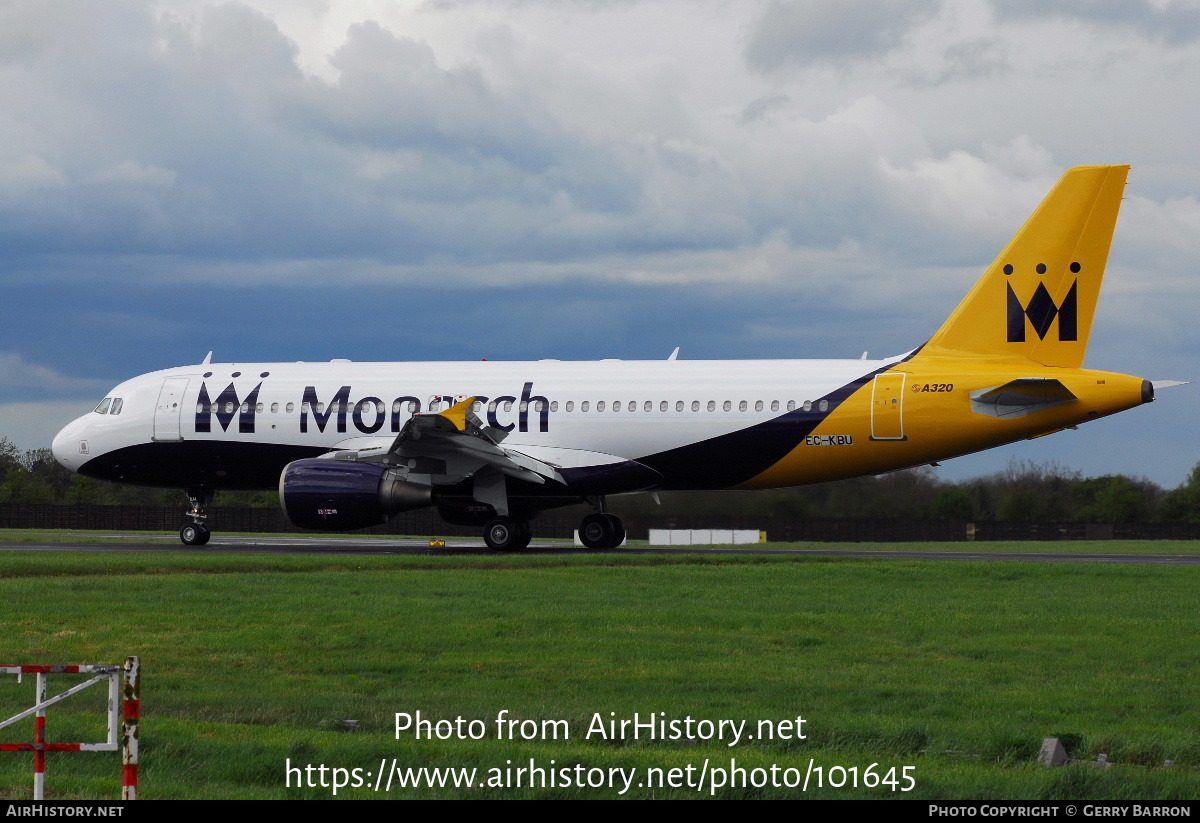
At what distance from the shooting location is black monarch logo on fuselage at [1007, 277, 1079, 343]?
28094 millimetres

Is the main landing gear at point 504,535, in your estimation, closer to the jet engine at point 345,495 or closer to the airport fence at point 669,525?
the jet engine at point 345,495

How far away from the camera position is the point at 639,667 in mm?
14086

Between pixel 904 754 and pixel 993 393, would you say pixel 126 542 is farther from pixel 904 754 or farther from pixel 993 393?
pixel 904 754

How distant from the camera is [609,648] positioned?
15234mm

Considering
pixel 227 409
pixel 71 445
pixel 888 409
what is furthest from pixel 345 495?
pixel 888 409

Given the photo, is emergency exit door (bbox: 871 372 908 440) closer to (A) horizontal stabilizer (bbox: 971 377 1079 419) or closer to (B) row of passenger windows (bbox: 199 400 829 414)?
(B) row of passenger windows (bbox: 199 400 829 414)

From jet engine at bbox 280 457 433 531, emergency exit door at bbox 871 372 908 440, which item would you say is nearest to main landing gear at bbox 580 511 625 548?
jet engine at bbox 280 457 433 531

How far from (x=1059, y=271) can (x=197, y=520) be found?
22.1m

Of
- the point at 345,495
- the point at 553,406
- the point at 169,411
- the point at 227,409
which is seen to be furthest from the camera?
the point at 169,411

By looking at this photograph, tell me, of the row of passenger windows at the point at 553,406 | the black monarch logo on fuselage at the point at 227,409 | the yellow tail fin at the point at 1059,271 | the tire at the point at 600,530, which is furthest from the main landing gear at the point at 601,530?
the yellow tail fin at the point at 1059,271

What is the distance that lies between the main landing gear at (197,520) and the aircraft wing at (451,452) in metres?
5.92

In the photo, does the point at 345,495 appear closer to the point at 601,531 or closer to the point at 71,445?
the point at 601,531

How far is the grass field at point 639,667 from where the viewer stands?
9539mm
